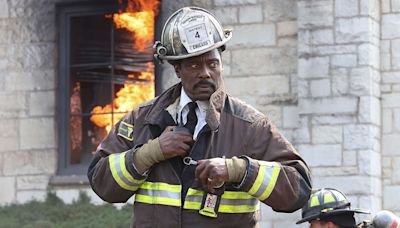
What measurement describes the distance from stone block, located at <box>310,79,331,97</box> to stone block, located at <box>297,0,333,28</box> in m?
0.51

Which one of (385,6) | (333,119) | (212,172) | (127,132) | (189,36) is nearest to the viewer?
(212,172)

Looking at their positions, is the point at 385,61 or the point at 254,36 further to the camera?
the point at 254,36

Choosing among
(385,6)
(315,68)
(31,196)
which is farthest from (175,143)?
(31,196)

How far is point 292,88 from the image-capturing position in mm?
10875

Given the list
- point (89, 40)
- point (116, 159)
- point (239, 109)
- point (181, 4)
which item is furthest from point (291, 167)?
point (89, 40)

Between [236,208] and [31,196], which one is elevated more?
[236,208]

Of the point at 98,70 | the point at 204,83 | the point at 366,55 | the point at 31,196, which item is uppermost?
the point at 366,55

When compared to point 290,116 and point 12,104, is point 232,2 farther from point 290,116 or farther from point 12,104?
point 12,104

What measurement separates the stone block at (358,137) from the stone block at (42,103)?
3041 mm

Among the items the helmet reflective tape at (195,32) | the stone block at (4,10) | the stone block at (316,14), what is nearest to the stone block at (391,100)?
the stone block at (316,14)

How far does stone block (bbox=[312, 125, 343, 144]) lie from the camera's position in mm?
10484

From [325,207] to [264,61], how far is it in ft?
13.1

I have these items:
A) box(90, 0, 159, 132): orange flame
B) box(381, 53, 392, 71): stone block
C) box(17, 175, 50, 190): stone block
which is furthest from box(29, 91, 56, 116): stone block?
box(381, 53, 392, 71): stone block

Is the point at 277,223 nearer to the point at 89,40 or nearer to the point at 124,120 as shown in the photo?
the point at 89,40
